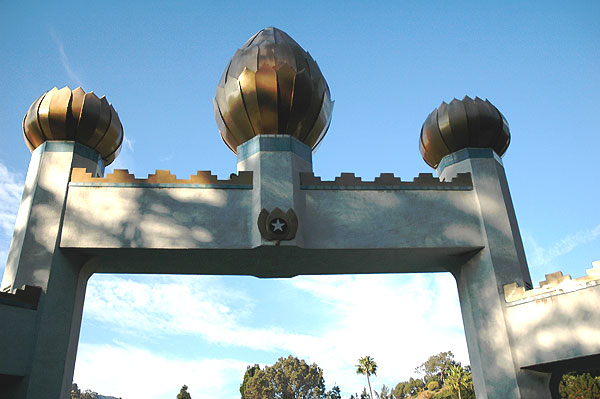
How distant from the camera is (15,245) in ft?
37.8

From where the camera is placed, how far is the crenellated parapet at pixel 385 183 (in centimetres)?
1246

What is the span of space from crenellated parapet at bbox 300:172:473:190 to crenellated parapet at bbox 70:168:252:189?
1612mm

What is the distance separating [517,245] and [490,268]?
3.72ft

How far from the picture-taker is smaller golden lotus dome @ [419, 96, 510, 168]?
13.6 metres

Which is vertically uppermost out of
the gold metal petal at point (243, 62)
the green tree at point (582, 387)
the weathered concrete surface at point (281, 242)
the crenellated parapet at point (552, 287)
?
the gold metal petal at point (243, 62)

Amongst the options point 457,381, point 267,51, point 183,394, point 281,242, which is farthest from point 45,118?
point 457,381

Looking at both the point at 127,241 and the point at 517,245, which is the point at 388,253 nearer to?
the point at 517,245

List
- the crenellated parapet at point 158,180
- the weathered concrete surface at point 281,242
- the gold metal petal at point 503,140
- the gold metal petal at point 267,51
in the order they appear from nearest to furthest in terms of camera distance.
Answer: the weathered concrete surface at point 281,242 < the crenellated parapet at point 158,180 < the gold metal petal at point 267,51 < the gold metal petal at point 503,140

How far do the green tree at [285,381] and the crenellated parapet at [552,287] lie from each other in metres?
45.3

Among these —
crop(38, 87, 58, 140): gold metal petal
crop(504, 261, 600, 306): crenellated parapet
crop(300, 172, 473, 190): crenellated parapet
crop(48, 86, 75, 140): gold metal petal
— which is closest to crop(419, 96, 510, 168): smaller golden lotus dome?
crop(300, 172, 473, 190): crenellated parapet

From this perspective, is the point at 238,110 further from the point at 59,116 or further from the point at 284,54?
the point at 59,116

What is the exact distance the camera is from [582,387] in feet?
85.6

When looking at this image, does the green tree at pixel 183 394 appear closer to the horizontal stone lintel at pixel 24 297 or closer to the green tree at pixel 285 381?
the green tree at pixel 285 381

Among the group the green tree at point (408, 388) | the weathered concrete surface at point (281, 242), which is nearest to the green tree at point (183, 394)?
the weathered concrete surface at point (281, 242)
